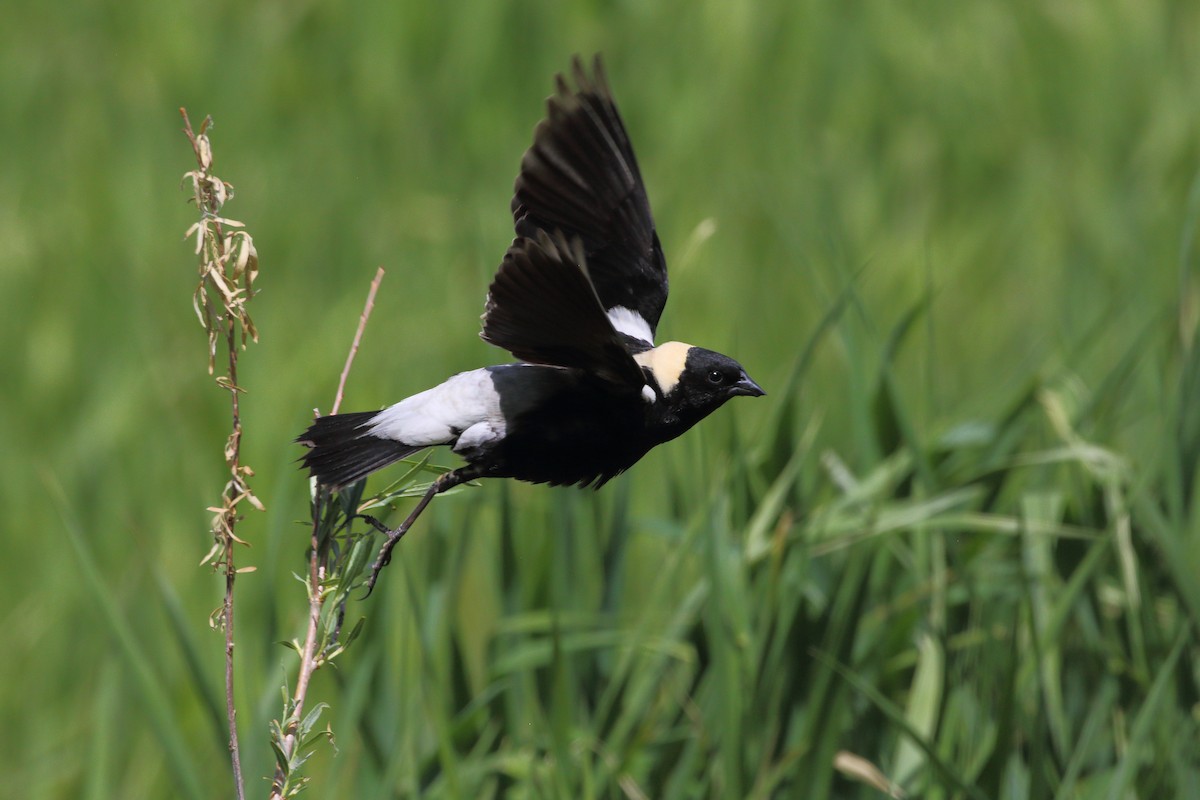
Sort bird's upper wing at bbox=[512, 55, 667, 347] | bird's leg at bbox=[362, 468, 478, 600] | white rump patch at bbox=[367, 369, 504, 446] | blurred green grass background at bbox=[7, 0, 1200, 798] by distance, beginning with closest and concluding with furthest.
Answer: bird's leg at bbox=[362, 468, 478, 600] → white rump patch at bbox=[367, 369, 504, 446] → bird's upper wing at bbox=[512, 55, 667, 347] → blurred green grass background at bbox=[7, 0, 1200, 798]

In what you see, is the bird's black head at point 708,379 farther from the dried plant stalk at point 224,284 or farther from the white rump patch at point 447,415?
the dried plant stalk at point 224,284

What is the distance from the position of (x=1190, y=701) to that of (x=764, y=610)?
2.21 ft

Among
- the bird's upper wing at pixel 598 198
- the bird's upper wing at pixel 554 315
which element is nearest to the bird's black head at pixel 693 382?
the bird's upper wing at pixel 554 315

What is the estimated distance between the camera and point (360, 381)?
3.46m

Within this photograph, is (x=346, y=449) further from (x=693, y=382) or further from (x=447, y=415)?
(x=693, y=382)

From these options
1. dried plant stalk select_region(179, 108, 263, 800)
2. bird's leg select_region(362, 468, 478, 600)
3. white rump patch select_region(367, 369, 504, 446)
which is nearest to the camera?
dried plant stalk select_region(179, 108, 263, 800)

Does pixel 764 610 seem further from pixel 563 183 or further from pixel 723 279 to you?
pixel 723 279

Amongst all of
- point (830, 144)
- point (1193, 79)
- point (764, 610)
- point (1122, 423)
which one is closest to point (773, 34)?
point (830, 144)

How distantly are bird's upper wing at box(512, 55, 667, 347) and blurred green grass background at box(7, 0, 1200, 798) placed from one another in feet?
0.70

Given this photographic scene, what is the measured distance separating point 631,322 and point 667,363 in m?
0.44

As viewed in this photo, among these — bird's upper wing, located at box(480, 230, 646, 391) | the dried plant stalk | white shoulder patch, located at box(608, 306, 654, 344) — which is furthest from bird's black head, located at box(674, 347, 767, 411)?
the dried plant stalk

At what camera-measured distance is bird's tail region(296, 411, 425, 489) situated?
1374 mm

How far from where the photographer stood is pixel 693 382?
1.58m

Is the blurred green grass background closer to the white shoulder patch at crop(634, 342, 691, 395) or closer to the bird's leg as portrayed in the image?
the white shoulder patch at crop(634, 342, 691, 395)
